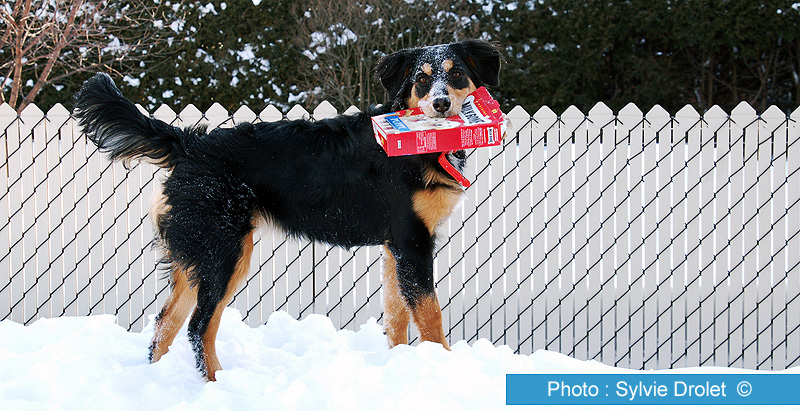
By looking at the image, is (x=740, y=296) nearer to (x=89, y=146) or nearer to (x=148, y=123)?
(x=148, y=123)

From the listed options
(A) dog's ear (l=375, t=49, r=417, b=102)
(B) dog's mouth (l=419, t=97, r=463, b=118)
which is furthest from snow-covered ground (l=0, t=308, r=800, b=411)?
(A) dog's ear (l=375, t=49, r=417, b=102)

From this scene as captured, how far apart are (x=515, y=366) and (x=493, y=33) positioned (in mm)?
10073

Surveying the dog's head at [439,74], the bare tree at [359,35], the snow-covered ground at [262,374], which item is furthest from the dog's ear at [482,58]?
the bare tree at [359,35]

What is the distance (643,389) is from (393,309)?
1.19m

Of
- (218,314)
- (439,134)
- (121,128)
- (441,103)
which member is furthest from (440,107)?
(121,128)

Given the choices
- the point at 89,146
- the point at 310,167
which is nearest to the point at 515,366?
the point at 310,167

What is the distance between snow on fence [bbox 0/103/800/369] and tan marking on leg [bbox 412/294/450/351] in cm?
153

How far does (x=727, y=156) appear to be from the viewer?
4414 millimetres

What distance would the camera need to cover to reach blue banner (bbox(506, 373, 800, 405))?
2664mm

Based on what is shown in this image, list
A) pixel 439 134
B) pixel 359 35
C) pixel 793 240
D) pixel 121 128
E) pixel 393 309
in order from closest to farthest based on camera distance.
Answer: pixel 439 134 < pixel 121 128 < pixel 393 309 < pixel 793 240 < pixel 359 35

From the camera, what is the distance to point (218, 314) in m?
2.89

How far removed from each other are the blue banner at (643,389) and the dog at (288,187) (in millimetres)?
507

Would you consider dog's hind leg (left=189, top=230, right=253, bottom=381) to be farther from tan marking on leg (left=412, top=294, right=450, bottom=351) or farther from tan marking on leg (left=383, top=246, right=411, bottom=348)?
tan marking on leg (left=412, top=294, right=450, bottom=351)

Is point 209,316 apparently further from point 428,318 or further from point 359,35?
point 359,35
